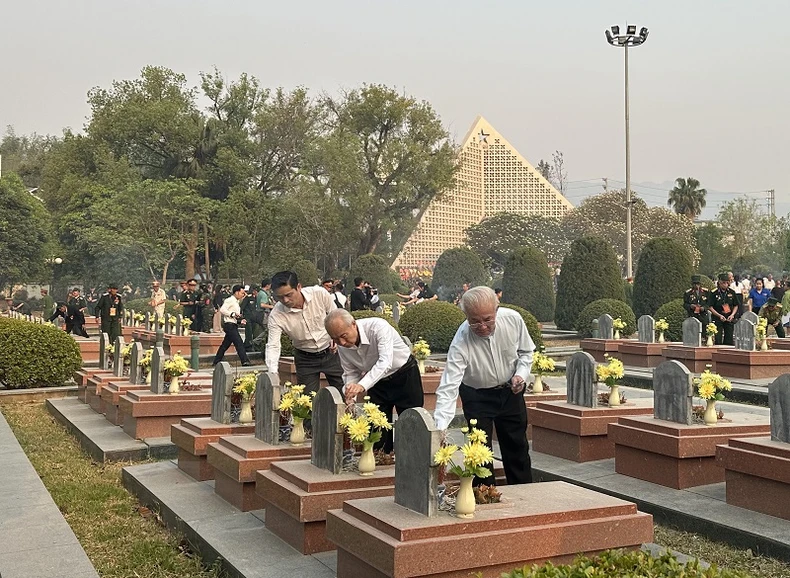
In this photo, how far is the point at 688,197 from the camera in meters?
60.6

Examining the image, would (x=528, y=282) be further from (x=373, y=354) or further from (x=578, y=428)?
(x=373, y=354)

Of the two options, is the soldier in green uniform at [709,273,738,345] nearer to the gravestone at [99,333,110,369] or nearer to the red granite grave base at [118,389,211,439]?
the red granite grave base at [118,389,211,439]

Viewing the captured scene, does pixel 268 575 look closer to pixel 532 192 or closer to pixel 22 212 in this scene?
pixel 22 212

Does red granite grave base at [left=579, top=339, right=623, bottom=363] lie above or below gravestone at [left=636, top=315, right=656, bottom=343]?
below

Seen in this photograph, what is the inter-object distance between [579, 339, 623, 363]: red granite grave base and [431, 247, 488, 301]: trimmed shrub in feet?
82.9

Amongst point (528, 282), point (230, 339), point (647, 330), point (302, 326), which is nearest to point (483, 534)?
point (302, 326)

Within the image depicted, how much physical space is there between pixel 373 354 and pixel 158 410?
4308mm

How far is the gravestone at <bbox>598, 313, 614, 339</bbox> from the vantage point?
1801 centimetres

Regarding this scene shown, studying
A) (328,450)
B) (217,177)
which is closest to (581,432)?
(328,450)

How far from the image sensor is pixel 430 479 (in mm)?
4297

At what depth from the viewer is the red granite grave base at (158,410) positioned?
9508 mm

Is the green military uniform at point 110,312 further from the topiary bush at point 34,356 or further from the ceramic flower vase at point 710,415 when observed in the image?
the ceramic flower vase at point 710,415

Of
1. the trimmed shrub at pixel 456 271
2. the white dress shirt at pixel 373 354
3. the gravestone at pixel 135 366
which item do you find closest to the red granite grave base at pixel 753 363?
the gravestone at pixel 135 366

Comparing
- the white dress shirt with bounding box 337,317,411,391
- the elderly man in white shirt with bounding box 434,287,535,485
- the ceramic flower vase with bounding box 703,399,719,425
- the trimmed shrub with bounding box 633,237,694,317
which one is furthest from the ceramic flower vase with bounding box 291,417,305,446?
the trimmed shrub with bounding box 633,237,694,317
